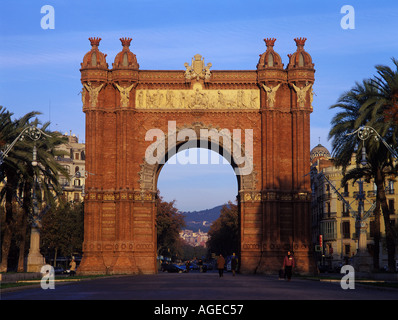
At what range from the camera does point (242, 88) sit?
61.2 m

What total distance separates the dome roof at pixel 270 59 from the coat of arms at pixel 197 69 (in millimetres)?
4256

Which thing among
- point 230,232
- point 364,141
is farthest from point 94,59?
point 230,232

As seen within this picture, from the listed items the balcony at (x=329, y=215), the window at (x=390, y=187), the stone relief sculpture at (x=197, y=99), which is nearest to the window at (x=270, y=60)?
the stone relief sculpture at (x=197, y=99)

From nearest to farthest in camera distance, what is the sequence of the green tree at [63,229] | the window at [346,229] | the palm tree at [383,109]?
the palm tree at [383,109] < the green tree at [63,229] < the window at [346,229]

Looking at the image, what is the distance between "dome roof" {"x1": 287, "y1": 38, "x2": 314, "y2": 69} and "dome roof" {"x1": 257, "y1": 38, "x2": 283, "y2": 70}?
0.97m

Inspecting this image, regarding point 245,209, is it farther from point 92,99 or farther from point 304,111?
point 92,99

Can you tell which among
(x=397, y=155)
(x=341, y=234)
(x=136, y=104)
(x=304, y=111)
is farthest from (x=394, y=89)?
(x=341, y=234)

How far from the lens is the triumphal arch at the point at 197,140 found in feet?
195

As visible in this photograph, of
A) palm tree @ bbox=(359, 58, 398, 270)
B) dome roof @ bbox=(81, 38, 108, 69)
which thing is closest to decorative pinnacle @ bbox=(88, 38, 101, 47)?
dome roof @ bbox=(81, 38, 108, 69)

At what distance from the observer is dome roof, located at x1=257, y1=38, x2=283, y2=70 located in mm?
60656

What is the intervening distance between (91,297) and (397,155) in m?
24.8

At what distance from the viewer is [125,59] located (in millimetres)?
60719

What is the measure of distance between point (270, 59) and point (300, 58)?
2423mm

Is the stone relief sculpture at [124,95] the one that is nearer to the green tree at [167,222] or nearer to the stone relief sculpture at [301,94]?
the stone relief sculpture at [301,94]
